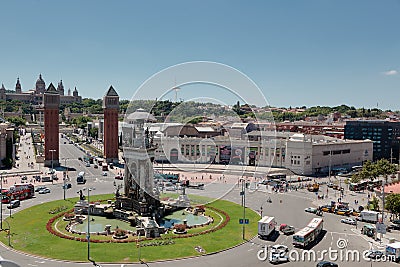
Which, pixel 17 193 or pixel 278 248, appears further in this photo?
pixel 17 193

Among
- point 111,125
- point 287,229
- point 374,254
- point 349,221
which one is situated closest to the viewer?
point 374,254

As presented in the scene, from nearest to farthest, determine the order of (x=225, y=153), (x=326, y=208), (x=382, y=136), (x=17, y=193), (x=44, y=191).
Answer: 1. (x=326, y=208)
2. (x=17, y=193)
3. (x=44, y=191)
4. (x=225, y=153)
5. (x=382, y=136)

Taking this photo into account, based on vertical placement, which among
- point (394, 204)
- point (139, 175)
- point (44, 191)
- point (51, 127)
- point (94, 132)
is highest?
point (51, 127)

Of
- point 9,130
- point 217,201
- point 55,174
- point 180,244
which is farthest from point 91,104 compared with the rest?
point 180,244

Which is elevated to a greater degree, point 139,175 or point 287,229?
point 139,175

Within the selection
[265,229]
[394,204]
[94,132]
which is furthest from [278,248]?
[94,132]

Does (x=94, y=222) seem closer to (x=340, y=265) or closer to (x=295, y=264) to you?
(x=295, y=264)

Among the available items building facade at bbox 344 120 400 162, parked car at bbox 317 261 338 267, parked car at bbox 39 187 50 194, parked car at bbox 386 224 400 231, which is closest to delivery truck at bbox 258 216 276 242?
parked car at bbox 317 261 338 267

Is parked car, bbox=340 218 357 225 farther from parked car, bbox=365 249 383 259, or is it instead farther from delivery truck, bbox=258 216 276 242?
delivery truck, bbox=258 216 276 242

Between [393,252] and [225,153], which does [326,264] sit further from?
[225,153]
